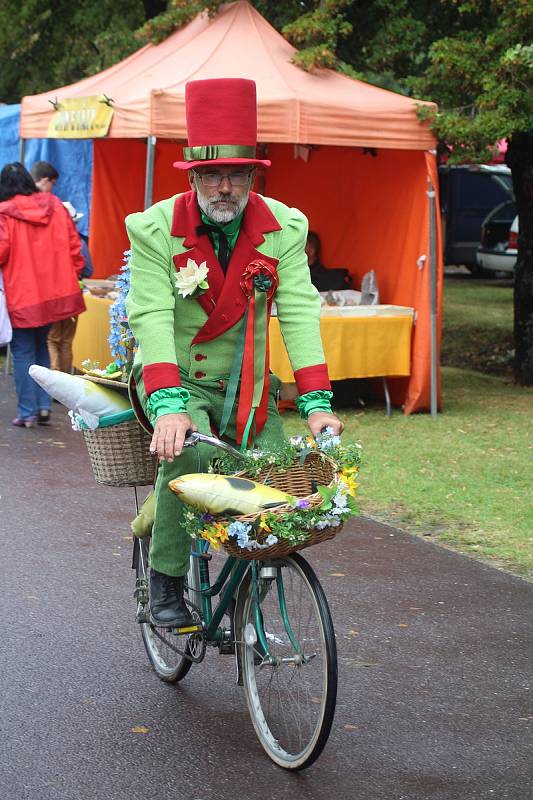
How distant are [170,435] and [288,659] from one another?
0.82 metres

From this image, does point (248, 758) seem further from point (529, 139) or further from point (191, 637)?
point (529, 139)

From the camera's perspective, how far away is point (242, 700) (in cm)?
453

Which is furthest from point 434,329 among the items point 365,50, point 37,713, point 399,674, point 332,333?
point 37,713

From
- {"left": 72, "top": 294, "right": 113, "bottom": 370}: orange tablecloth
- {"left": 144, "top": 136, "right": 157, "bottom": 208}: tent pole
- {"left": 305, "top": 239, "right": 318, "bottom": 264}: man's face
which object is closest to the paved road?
{"left": 144, "top": 136, "right": 157, "bottom": 208}: tent pole

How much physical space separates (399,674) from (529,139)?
8313 millimetres

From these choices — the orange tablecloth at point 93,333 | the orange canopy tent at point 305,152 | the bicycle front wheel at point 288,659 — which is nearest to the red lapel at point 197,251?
the bicycle front wheel at point 288,659

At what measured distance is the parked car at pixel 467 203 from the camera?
25516 mm

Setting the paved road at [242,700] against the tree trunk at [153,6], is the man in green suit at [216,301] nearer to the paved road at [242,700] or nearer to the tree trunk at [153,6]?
the paved road at [242,700]

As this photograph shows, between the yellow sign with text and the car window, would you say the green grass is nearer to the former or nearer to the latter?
the yellow sign with text

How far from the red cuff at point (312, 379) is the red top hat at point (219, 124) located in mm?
678

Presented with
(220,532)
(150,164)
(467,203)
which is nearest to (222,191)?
(220,532)

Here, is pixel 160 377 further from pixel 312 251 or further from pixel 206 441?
pixel 312 251

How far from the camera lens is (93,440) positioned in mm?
4355

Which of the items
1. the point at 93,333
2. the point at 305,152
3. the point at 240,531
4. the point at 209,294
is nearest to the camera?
the point at 240,531
